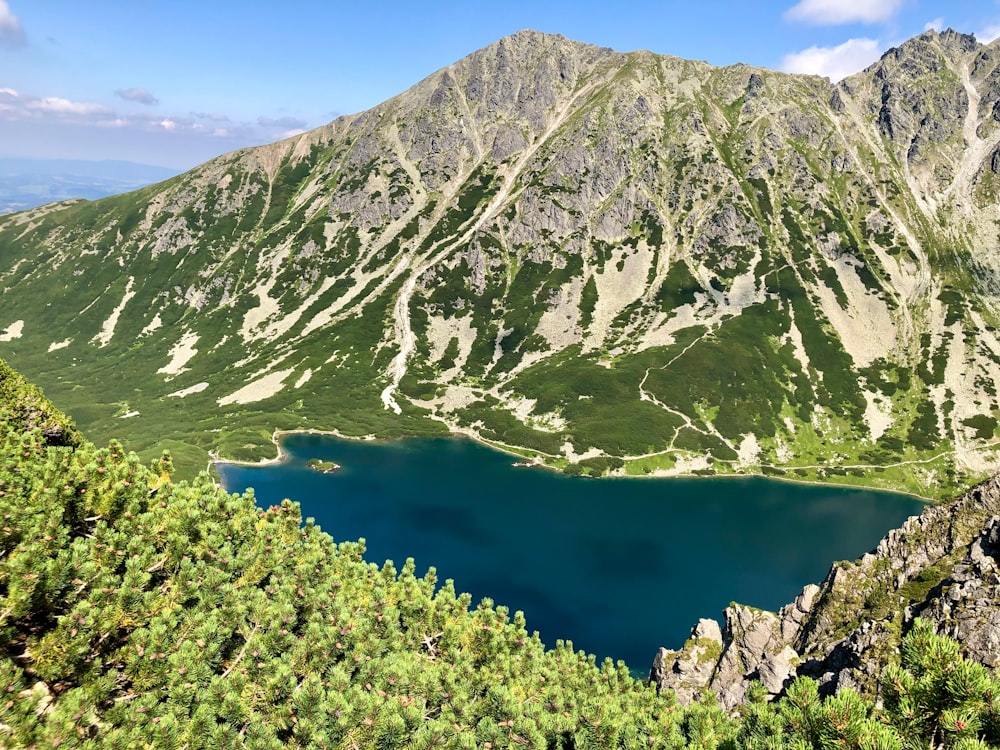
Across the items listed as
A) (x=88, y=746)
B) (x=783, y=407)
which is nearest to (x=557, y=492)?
(x=783, y=407)

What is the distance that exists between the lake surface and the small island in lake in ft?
7.27

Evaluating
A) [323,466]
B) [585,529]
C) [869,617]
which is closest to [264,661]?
[869,617]

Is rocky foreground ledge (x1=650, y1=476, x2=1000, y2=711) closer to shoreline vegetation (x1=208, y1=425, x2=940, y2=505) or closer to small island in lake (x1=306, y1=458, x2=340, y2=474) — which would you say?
shoreline vegetation (x1=208, y1=425, x2=940, y2=505)

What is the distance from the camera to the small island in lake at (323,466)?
420 feet

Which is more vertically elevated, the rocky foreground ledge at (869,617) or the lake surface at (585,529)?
the rocky foreground ledge at (869,617)

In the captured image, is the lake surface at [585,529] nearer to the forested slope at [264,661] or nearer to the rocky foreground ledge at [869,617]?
the rocky foreground ledge at [869,617]

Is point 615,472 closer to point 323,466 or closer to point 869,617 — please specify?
point 323,466

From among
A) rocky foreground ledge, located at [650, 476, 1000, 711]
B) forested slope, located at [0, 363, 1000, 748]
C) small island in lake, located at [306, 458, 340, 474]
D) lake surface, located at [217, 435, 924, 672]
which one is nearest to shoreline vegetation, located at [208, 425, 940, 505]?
small island in lake, located at [306, 458, 340, 474]

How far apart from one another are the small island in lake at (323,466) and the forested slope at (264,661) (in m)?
103

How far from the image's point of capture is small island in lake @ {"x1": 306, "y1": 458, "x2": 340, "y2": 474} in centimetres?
12812

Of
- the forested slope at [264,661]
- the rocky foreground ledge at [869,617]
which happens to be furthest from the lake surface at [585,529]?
the forested slope at [264,661]

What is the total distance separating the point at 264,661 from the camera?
18438 mm

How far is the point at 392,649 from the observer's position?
2306 centimetres

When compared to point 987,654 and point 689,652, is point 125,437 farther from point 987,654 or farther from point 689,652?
point 987,654
